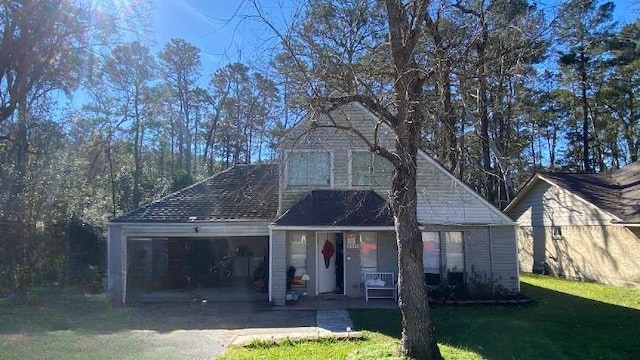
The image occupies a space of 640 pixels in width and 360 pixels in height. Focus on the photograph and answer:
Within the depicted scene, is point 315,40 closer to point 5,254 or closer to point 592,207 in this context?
point 5,254

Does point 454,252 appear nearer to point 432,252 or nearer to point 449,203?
point 432,252

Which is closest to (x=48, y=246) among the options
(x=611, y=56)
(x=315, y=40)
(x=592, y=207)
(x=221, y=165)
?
(x=315, y=40)

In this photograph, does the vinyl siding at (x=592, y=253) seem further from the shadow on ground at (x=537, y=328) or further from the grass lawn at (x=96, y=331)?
the grass lawn at (x=96, y=331)

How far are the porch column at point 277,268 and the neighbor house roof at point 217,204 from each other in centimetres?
126

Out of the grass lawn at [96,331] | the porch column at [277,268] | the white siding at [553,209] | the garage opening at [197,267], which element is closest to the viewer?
the grass lawn at [96,331]

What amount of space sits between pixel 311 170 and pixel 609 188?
12502mm

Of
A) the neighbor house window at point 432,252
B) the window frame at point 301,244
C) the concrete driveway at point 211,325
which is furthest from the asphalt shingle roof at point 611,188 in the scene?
the concrete driveway at point 211,325

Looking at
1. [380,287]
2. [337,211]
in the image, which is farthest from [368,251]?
[337,211]

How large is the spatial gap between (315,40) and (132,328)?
7926 millimetres

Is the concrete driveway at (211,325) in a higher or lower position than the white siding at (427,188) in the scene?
lower

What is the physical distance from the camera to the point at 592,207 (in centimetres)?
1875

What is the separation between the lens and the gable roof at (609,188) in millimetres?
17344

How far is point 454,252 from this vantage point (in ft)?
52.2

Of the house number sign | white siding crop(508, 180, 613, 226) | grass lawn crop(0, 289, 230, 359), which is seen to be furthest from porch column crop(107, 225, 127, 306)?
white siding crop(508, 180, 613, 226)
